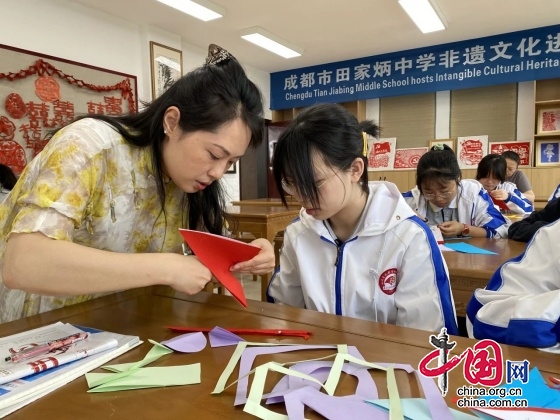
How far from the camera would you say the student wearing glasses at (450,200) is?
7.30 feet

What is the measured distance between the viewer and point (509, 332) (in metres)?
0.75

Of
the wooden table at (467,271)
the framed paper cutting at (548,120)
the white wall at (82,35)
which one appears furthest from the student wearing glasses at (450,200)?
the framed paper cutting at (548,120)

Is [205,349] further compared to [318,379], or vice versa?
[205,349]

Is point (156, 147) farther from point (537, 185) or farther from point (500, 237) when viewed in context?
point (537, 185)

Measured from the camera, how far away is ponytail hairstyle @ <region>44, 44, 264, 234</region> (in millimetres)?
982

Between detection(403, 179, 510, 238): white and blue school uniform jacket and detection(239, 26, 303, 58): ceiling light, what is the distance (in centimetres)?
292

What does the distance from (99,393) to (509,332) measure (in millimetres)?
704

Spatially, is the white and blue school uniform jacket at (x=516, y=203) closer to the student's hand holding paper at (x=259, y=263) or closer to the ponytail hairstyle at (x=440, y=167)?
the ponytail hairstyle at (x=440, y=167)

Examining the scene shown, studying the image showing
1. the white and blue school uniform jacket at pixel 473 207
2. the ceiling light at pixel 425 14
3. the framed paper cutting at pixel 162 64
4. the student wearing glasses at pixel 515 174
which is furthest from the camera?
the framed paper cutting at pixel 162 64

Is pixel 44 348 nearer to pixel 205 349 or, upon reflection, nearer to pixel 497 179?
pixel 205 349

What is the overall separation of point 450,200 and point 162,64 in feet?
11.7

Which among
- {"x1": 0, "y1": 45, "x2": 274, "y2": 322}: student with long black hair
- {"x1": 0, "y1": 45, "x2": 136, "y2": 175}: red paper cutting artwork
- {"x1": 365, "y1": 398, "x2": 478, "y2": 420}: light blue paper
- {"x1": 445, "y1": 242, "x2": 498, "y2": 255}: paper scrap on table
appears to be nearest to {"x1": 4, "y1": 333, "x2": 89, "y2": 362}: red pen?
{"x1": 0, "y1": 45, "x2": 274, "y2": 322}: student with long black hair

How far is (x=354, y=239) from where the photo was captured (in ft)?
3.77

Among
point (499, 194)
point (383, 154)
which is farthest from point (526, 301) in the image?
point (383, 154)
